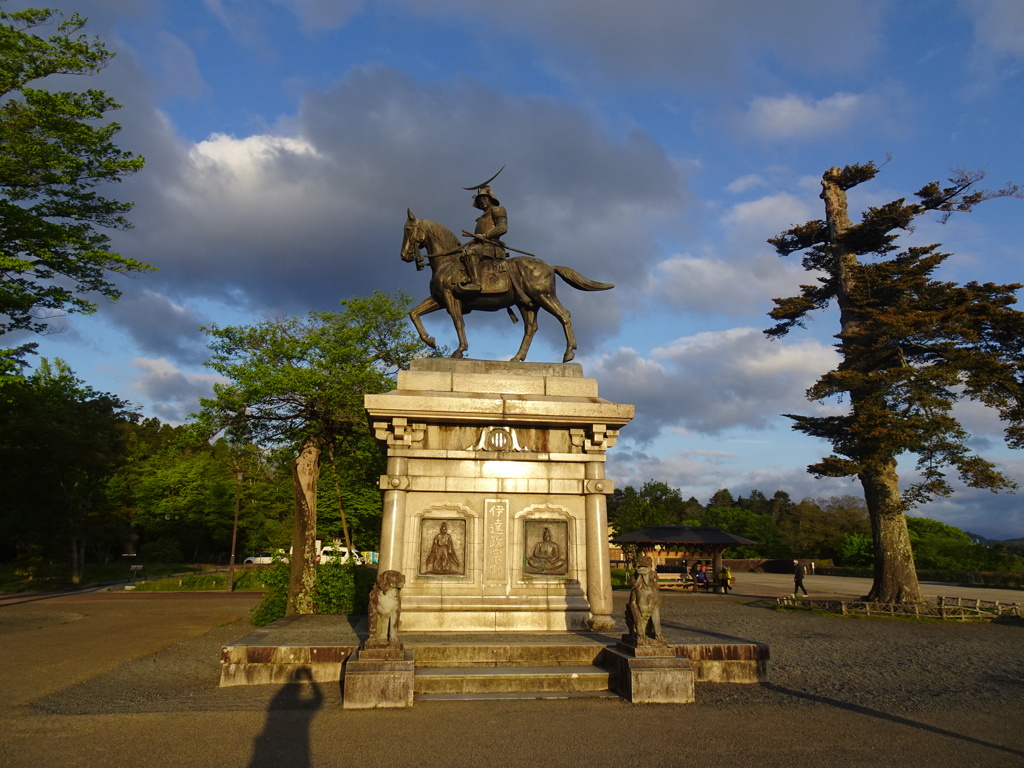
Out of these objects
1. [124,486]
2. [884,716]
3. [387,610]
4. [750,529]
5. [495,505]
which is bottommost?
[884,716]

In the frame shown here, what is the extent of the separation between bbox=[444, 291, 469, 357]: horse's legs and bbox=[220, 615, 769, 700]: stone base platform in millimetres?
5334

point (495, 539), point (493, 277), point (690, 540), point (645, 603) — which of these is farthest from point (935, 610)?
point (493, 277)

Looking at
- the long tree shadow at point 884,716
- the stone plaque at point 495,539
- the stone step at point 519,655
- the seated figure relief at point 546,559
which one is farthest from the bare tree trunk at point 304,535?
the long tree shadow at point 884,716

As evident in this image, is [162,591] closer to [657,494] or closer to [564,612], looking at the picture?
[564,612]

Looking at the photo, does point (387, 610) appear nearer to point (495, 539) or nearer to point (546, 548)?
point (495, 539)

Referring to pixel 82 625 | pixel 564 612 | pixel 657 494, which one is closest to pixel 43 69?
pixel 82 625

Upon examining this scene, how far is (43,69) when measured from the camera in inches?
697

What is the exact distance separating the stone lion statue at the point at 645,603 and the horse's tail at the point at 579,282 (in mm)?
6161

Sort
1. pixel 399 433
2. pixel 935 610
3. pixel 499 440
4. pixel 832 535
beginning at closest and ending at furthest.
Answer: pixel 399 433 → pixel 499 440 → pixel 935 610 → pixel 832 535

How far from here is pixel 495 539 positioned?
11156 millimetres

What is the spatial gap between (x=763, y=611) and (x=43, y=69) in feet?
90.8

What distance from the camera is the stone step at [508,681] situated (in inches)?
335

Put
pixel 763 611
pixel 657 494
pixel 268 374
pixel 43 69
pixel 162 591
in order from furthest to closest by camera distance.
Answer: pixel 657 494
pixel 162 591
pixel 763 611
pixel 268 374
pixel 43 69

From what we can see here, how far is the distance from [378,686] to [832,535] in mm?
62327
